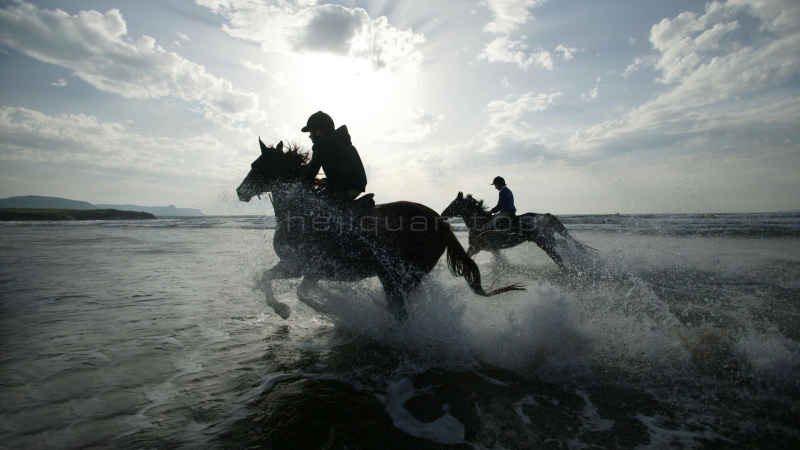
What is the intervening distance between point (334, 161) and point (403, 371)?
2.50m

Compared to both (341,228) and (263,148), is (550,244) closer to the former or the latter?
(341,228)

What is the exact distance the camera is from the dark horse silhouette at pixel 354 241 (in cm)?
397

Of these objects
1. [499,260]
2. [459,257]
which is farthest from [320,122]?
[499,260]

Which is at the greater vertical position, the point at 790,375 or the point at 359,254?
the point at 359,254

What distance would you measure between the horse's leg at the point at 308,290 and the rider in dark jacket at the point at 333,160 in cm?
116

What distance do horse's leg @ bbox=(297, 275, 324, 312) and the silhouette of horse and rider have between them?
0.01m

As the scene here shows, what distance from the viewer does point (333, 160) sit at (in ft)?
13.8

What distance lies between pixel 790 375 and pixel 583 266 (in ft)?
18.4

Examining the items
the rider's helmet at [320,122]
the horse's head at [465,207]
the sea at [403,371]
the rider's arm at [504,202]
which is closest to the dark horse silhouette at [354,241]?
the sea at [403,371]

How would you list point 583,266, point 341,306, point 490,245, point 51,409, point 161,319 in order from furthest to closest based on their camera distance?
point 490,245 → point 583,266 → point 161,319 → point 341,306 → point 51,409

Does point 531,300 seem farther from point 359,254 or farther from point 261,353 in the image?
point 261,353

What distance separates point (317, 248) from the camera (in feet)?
14.0

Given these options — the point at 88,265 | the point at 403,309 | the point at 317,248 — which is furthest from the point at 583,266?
the point at 88,265

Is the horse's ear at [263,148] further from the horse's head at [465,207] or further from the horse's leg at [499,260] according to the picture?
the horse's leg at [499,260]
